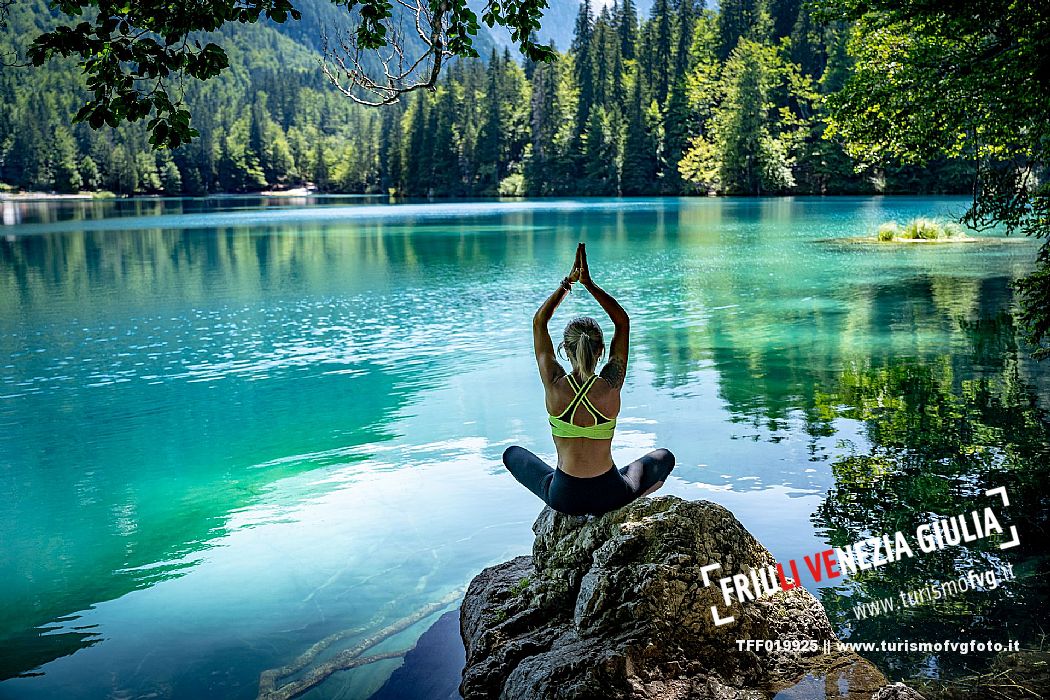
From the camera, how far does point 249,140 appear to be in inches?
6998

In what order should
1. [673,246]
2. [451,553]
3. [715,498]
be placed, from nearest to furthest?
[451,553] < [715,498] < [673,246]

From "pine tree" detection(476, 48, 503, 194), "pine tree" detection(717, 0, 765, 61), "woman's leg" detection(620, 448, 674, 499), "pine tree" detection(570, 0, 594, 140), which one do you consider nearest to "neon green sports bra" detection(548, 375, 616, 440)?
"woman's leg" detection(620, 448, 674, 499)

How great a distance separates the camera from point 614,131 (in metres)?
105

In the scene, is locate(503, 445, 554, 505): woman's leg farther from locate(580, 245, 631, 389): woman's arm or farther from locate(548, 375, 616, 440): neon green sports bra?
locate(580, 245, 631, 389): woman's arm

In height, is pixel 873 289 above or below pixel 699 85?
below

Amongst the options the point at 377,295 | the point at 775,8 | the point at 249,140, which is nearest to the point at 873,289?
the point at 377,295

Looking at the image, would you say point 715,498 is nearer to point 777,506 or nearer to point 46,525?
point 777,506

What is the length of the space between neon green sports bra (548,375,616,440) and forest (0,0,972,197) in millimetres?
68003

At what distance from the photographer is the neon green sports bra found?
4.97 m

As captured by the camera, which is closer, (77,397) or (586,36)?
(77,397)

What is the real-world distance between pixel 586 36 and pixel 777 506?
408 ft

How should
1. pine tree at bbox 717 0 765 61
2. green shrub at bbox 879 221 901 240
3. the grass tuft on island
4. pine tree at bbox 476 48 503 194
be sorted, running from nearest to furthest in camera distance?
the grass tuft on island → green shrub at bbox 879 221 901 240 → pine tree at bbox 717 0 765 61 → pine tree at bbox 476 48 503 194

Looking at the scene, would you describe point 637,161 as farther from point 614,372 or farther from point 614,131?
point 614,372

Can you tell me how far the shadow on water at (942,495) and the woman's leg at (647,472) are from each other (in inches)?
55.4
